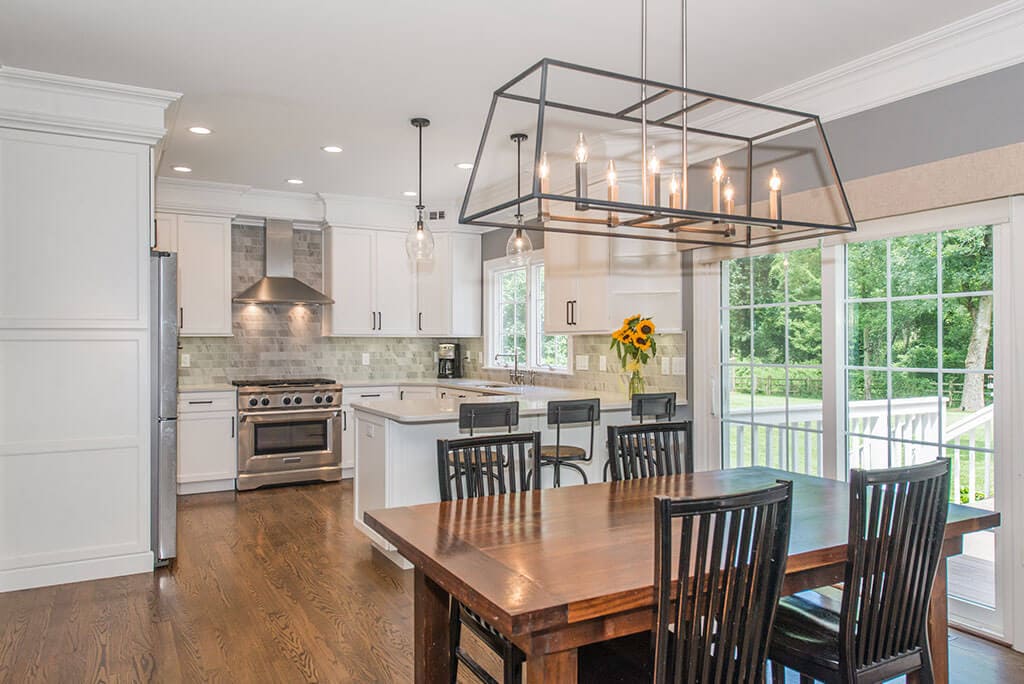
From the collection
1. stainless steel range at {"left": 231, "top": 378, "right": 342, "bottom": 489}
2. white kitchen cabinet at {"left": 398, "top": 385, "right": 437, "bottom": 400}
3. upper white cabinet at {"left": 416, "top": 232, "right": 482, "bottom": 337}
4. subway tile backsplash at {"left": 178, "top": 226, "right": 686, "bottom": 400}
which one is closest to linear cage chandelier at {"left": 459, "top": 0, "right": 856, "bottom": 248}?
upper white cabinet at {"left": 416, "top": 232, "right": 482, "bottom": 337}

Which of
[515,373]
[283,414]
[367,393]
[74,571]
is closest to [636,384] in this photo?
[515,373]

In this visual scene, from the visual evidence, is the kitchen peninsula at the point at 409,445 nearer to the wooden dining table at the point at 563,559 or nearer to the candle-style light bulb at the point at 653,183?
the wooden dining table at the point at 563,559

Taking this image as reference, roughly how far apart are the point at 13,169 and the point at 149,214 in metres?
0.66

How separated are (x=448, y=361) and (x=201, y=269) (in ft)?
8.59

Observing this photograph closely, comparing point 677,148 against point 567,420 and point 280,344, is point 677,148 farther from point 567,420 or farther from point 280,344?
point 280,344

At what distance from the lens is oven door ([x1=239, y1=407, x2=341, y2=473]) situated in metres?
6.11

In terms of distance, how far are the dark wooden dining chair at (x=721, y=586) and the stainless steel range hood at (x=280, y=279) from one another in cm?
552

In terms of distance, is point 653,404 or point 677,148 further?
point 677,148

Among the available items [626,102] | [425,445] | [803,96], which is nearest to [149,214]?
[425,445]

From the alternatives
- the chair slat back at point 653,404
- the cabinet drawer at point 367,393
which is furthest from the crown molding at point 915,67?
the cabinet drawer at point 367,393

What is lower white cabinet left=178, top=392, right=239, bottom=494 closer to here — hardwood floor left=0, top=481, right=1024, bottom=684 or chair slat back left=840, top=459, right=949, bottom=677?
hardwood floor left=0, top=481, right=1024, bottom=684

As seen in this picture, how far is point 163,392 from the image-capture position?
4023mm

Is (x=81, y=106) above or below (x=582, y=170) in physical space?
above

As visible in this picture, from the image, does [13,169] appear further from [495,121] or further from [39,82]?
[495,121]
